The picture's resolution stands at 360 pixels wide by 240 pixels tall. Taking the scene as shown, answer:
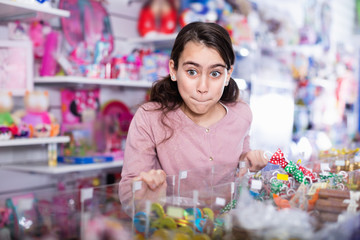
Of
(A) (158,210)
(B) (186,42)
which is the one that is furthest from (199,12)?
(A) (158,210)

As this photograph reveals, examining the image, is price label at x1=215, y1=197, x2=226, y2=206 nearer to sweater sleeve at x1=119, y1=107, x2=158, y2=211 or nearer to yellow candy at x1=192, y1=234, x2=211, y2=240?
yellow candy at x1=192, y1=234, x2=211, y2=240

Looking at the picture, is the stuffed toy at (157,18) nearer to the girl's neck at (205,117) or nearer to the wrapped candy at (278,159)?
the girl's neck at (205,117)

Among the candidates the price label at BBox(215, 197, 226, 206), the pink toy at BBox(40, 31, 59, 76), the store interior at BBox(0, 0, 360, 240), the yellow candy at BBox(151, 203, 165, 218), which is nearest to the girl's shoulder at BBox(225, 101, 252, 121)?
the store interior at BBox(0, 0, 360, 240)

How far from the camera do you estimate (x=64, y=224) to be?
0.96 m

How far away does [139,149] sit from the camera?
5.20ft

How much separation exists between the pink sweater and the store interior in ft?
0.57

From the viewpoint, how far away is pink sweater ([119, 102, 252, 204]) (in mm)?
1587

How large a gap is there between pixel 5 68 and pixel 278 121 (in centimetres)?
294

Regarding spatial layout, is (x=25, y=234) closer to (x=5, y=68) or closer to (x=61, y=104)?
(x=5, y=68)

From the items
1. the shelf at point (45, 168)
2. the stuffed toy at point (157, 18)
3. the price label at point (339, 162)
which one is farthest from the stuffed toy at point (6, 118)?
the price label at point (339, 162)

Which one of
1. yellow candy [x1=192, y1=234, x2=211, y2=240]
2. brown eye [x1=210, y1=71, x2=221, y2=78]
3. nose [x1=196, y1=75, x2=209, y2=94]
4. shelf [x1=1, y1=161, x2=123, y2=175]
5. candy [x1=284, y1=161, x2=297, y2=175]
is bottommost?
shelf [x1=1, y1=161, x2=123, y2=175]

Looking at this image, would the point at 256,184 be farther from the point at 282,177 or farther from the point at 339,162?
the point at 339,162

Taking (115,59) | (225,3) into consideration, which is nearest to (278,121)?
(225,3)

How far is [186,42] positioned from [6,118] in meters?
1.34
